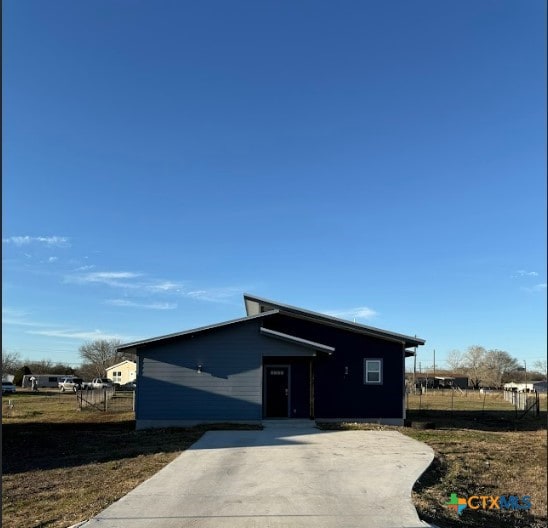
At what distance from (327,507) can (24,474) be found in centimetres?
626

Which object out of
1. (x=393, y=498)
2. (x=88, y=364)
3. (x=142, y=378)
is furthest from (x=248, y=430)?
(x=88, y=364)

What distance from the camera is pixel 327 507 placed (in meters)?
7.16

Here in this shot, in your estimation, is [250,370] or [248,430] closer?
[248,430]

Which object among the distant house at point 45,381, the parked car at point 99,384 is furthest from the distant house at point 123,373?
the parked car at point 99,384

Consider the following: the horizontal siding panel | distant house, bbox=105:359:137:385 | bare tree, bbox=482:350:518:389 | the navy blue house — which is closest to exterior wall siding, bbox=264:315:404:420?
the navy blue house

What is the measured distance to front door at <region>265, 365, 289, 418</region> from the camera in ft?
65.6

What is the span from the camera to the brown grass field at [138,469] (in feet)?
24.4

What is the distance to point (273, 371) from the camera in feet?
66.3

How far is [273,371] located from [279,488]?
1192cm

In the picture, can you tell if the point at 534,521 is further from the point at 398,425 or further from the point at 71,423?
the point at 71,423

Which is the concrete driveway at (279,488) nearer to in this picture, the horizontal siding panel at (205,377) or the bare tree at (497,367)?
the horizontal siding panel at (205,377)

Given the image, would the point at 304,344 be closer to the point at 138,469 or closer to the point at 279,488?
the point at 138,469

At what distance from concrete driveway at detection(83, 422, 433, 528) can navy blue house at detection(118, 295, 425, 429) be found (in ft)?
16.2

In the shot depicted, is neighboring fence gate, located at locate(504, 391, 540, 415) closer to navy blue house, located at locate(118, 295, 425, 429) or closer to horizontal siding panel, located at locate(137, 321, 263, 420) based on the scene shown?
navy blue house, located at locate(118, 295, 425, 429)
